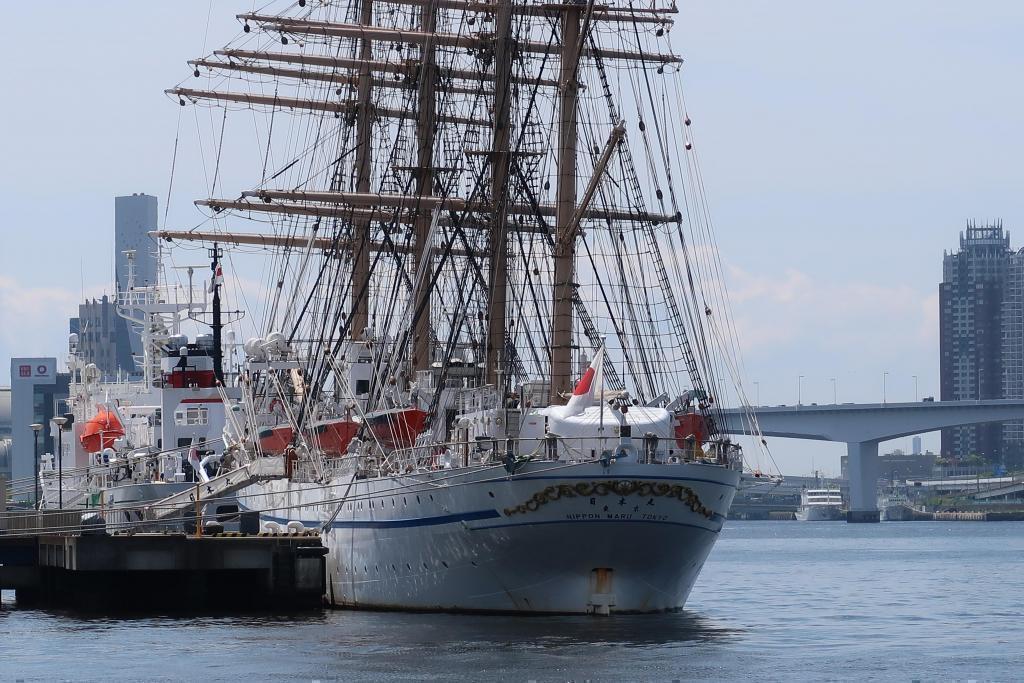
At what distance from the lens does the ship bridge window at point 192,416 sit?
81.9 meters

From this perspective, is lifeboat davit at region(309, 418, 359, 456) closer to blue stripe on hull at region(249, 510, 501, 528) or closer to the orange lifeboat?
blue stripe on hull at region(249, 510, 501, 528)

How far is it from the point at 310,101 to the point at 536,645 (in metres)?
47.8

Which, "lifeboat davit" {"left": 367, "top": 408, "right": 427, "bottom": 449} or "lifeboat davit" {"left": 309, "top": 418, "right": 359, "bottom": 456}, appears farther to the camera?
"lifeboat davit" {"left": 309, "top": 418, "right": 359, "bottom": 456}

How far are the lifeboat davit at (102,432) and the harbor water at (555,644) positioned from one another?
1464 cm

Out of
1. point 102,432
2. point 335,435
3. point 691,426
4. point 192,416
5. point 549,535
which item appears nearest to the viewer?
point 549,535

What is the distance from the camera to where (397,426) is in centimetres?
6275

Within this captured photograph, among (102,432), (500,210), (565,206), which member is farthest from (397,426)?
(102,432)

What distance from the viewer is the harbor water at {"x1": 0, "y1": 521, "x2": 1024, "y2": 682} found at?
43438mm

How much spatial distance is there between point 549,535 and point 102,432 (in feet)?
127

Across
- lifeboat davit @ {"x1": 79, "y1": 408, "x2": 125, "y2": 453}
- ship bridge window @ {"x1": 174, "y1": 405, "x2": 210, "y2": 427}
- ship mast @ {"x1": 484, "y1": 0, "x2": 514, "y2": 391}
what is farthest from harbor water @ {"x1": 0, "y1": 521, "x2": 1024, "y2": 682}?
lifeboat davit @ {"x1": 79, "y1": 408, "x2": 125, "y2": 453}

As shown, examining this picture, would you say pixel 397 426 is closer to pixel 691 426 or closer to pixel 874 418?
pixel 691 426

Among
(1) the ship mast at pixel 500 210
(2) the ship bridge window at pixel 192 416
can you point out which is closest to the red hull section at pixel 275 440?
(2) the ship bridge window at pixel 192 416

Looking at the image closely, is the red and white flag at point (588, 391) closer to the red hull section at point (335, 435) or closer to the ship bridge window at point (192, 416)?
the red hull section at point (335, 435)

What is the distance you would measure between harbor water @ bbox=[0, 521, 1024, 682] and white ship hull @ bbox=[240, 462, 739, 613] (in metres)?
0.82
